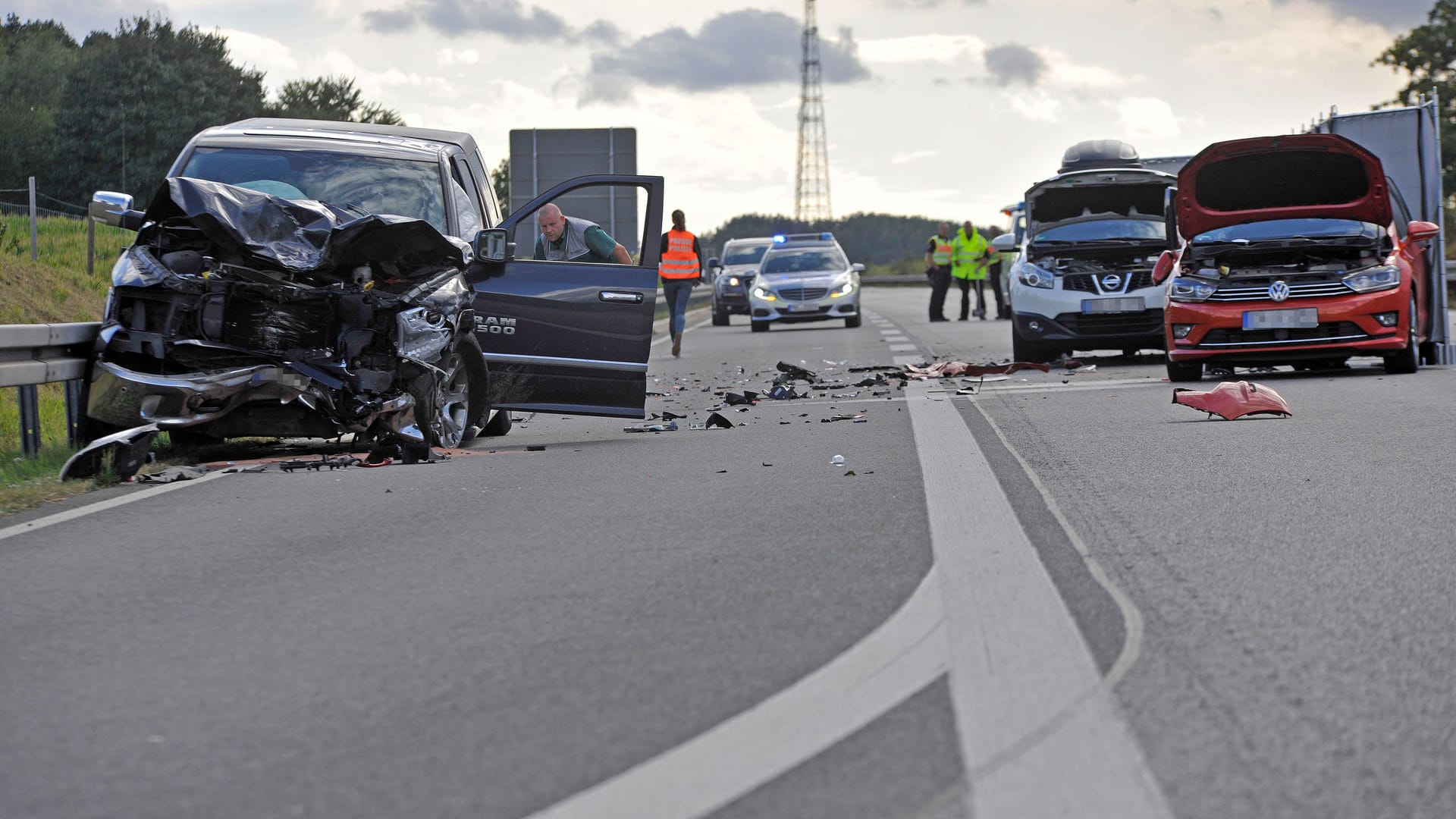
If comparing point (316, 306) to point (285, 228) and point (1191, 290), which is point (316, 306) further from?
point (1191, 290)

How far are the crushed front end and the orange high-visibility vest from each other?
14.5 meters

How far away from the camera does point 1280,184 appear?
16828 millimetres

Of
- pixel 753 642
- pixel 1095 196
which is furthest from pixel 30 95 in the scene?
pixel 753 642

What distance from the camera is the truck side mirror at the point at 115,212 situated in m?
9.46

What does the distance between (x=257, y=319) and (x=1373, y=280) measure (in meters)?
9.46

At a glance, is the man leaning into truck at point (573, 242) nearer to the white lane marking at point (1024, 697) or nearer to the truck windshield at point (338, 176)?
the truck windshield at point (338, 176)

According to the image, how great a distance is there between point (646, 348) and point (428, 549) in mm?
4844

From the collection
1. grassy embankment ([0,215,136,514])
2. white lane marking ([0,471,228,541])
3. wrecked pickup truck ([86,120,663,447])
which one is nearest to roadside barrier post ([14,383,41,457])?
wrecked pickup truck ([86,120,663,447])

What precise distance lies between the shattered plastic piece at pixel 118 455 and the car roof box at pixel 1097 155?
17353 mm

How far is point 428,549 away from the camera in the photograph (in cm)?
670

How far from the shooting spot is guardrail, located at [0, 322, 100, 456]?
31.4 feet

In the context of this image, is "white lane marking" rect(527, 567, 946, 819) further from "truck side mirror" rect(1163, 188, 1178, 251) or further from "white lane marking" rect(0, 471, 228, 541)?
"truck side mirror" rect(1163, 188, 1178, 251)

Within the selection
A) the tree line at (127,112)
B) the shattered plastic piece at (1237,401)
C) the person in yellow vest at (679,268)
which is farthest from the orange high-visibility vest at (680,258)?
the tree line at (127,112)

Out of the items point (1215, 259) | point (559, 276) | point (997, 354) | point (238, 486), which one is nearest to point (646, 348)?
point (559, 276)
